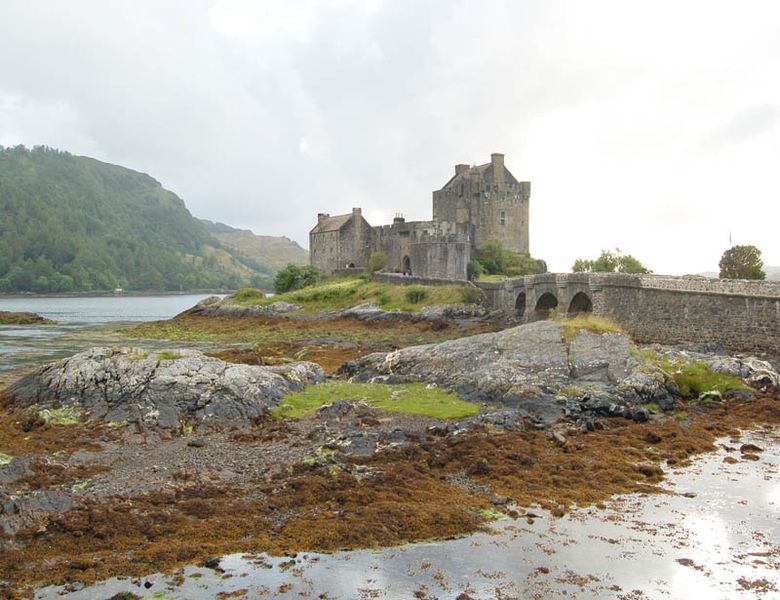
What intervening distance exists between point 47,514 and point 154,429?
6106mm

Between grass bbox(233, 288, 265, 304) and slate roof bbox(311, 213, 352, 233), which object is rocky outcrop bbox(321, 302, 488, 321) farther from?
slate roof bbox(311, 213, 352, 233)

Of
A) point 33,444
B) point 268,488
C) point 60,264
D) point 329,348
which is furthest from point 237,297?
point 60,264

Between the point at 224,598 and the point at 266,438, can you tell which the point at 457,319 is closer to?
the point at 266,438

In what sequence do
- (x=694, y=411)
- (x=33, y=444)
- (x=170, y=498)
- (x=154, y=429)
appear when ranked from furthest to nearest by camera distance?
(x=694, y=411) < (x=154, y=429) < (x=33, y=444) < (x=170, y=498)

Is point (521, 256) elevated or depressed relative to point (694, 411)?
elevated

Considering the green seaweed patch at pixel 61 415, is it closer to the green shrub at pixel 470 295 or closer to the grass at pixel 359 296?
the grass at pixel 359 296

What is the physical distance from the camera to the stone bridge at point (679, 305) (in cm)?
2847

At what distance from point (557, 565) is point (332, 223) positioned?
215ft

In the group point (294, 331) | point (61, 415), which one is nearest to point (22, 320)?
point (294, 331)

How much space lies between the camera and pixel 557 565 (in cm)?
1023

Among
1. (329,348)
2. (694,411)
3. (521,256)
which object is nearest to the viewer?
(694,411)

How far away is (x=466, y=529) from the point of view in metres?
11.4

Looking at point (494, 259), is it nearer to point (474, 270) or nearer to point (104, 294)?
point (474, 270)

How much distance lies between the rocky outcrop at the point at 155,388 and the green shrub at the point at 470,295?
29.9 metres
